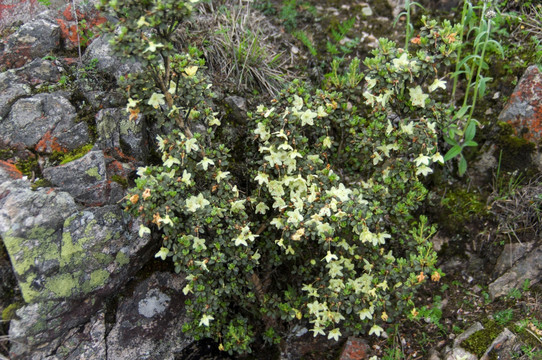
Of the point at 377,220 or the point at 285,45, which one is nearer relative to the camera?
the point at 377,220

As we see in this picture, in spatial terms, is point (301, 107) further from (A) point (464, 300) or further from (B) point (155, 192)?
(A) point (464, 300)

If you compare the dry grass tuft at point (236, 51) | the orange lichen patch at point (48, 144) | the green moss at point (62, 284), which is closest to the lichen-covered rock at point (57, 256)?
the green moss at point (62, 284)

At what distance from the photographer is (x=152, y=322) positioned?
321 cm

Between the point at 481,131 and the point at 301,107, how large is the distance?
1875 millimetres

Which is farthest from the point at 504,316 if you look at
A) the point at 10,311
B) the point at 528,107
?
the point at 10,311

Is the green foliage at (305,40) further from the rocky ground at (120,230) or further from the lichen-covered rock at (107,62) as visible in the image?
the lichen-covered rock at (107,62)

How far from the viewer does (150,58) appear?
2.48 m

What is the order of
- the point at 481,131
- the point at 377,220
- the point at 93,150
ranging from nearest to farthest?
the point at 377,220
the point at 93,150
the point at 481,131

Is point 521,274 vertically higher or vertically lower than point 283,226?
lower

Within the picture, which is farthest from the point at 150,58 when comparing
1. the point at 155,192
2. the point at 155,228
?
the point at 155,228

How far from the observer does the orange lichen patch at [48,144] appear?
10.3ft

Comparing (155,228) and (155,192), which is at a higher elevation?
(155,192)

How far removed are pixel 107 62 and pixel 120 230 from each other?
54.3 inches

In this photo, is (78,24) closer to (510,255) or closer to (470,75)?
(470,75)
